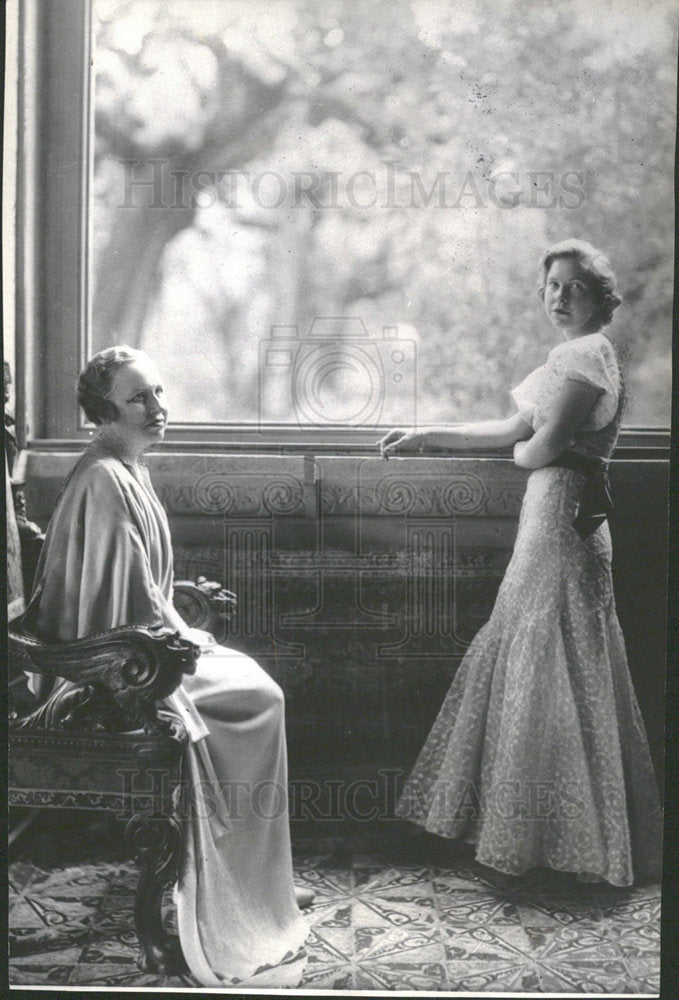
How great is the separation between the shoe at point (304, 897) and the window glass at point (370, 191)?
49.9 inches

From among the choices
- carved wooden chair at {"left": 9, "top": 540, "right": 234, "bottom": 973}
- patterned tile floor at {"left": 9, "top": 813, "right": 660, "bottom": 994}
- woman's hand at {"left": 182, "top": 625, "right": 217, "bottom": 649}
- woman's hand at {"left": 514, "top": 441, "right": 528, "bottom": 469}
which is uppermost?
woman's hand at {"left": 514, "top": 441, "right": 528, "bottom": 469}

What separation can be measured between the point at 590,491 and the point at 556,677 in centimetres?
51

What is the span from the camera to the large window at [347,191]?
2830mm

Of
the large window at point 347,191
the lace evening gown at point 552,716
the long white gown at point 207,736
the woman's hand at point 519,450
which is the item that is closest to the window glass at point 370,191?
the large window at point 347,191

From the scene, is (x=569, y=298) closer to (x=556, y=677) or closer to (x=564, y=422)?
(x=564, y=422)

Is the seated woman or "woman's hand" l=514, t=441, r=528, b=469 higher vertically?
"woman's hand" l=514, t=441, r=528, b=469

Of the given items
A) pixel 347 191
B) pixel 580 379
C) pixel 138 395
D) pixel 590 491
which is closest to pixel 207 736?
pixel 138 395

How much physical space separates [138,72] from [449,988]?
257cm

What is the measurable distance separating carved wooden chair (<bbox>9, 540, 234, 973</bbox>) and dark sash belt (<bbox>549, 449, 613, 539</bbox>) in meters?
1.11

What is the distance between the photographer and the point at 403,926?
2865 mm

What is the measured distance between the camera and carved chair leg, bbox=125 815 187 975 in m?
2.78

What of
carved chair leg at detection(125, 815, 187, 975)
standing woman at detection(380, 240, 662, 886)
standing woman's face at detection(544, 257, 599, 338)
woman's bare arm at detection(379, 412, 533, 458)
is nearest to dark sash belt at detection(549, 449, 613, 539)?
standing woman at detection(380, 240, 662, 886)

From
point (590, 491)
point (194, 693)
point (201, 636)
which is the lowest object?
point (194, 693)

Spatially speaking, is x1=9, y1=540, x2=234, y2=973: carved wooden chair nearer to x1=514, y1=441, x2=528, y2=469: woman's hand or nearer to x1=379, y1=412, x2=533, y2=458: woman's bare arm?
x1=379, y1=412, x2=533, y2=458: woman's bare arm
